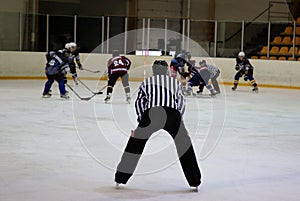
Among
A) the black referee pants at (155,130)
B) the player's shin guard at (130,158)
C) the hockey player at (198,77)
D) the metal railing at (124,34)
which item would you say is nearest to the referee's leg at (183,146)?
the black referee pants at (155,130)

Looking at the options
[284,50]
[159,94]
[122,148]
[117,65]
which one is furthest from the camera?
[284,50]

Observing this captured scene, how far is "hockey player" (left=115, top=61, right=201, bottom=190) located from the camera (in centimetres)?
486

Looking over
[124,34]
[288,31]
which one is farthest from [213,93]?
[288,31]

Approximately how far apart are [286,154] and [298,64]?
10.4 metres

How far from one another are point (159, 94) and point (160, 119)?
0.65 ft

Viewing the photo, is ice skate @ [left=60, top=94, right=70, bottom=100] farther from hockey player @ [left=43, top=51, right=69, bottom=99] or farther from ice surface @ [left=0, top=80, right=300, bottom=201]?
ice surface @ [left=0, top=80, right=300, bottom=201]

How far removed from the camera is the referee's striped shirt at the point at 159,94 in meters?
4.85

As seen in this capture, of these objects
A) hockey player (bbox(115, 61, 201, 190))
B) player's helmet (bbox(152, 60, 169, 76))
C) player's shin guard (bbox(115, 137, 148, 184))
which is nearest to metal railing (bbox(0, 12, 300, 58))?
player's helmet (bbox(152, 60, 169, 76))

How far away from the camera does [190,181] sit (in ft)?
16.3

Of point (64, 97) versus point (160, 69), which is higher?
point (160, 69)

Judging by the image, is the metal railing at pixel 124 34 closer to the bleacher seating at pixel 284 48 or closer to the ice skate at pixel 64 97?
the bleacher seating at pixel 284 48

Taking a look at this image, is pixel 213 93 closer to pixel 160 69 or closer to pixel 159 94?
→ pixel 160 69

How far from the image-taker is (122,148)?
23.3 ft

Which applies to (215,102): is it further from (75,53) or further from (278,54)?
(278,54)
